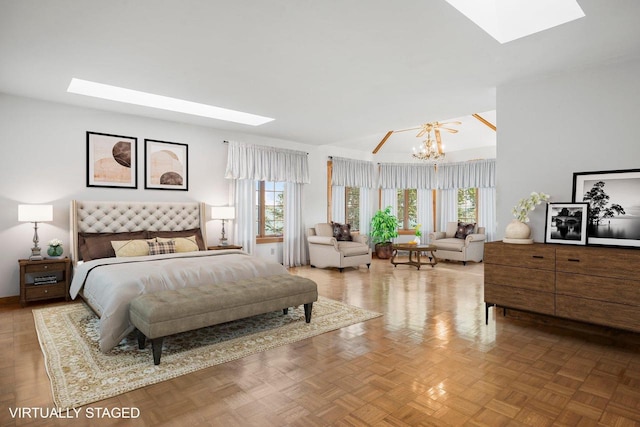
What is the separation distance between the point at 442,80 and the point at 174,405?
3.89 metres

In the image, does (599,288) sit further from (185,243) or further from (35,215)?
(35,215)

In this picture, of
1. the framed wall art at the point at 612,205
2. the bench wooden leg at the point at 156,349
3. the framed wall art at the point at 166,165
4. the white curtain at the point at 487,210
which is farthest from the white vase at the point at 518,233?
the white curtain at the point at 487,210

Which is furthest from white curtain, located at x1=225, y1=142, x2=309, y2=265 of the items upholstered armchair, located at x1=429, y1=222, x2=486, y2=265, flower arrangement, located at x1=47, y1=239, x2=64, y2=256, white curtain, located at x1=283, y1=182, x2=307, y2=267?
upholstered armchair, located at x1=429, y1=222, x2=486, y2=265

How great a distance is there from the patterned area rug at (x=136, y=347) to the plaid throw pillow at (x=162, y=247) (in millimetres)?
992

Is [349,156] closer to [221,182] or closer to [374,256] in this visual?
[374,256]

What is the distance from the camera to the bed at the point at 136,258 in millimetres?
3301

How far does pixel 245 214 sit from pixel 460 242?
4557 millimetres

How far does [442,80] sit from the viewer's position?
4098 millimetres

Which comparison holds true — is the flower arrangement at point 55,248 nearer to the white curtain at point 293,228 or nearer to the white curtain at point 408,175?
the white curtain at point 293,228

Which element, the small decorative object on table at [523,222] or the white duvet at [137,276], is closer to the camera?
the white duvet at [137,276]

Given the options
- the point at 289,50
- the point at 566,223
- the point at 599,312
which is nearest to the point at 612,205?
the point at 566,223

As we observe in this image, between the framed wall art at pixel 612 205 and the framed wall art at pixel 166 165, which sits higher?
the framed wall art at pixel 166 165

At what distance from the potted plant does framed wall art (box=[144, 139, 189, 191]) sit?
4.53 meters

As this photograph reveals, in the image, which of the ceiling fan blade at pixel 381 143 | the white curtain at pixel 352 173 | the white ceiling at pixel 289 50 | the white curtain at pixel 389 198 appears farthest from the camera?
the white curtain at pixel 389 198
